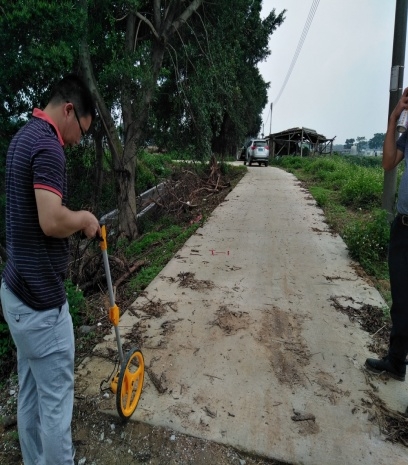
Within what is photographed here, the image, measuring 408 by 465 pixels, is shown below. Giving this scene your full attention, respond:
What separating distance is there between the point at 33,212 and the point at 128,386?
1306mm

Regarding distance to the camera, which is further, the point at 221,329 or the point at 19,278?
the point at 221,329

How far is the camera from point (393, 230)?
255cm

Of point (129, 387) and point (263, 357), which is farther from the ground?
point (129, 387)

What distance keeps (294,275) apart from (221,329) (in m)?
1.61

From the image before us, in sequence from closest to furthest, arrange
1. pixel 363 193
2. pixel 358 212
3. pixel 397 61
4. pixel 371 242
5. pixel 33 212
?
pixel 33 212 → pixel 371 242 → pixel 397 61 → pixel 358 212 → pixel 363 193

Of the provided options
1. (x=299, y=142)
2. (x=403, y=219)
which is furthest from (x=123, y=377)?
(x=299, y=142)

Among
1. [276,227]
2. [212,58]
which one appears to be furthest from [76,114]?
[212,58]

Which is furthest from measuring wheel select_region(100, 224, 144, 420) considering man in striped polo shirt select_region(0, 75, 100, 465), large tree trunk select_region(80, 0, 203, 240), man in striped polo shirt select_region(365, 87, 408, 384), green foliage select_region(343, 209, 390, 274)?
large tree trunk select_region(80, 0, 203, 240)

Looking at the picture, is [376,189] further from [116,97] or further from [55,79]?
[55,79]

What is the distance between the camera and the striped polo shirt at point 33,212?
142 centimetres

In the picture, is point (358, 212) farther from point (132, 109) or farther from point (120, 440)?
point (120, 440)

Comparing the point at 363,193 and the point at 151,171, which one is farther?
the point at 151,171

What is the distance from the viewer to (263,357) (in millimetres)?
2873

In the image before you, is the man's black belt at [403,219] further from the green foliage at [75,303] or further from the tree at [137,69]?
the tree at [137,69]
